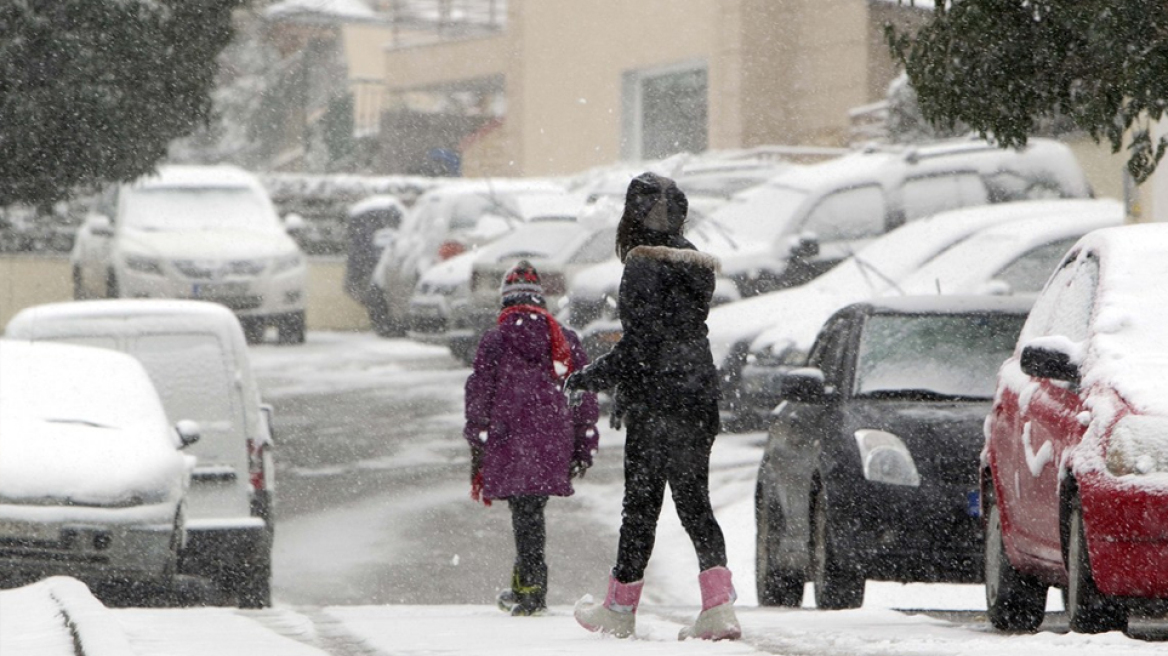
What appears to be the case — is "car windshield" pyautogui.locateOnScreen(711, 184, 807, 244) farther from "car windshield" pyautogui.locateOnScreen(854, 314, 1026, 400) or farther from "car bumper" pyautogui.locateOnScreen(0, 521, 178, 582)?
"car bumper" pyautogui.locateOnScreen(0, 521, 178, 582)

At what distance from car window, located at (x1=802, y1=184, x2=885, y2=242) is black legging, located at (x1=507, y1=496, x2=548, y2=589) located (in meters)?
10.7

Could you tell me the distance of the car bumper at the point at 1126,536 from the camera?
7.01 m

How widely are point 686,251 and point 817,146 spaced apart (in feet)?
87.4

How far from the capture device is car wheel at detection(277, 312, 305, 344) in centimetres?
2695

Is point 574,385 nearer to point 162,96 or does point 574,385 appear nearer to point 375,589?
point 375,589

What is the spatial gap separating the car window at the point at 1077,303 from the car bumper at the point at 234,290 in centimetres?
1729

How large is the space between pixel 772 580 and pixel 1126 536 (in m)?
4.15

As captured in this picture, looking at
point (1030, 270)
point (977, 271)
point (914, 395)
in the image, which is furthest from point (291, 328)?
point (914, 395)

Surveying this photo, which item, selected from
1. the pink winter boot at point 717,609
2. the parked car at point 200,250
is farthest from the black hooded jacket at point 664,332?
the parked car at point 200,250

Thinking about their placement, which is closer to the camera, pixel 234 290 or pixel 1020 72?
pixel 1020 72

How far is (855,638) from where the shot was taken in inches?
303

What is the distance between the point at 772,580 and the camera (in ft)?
36.4

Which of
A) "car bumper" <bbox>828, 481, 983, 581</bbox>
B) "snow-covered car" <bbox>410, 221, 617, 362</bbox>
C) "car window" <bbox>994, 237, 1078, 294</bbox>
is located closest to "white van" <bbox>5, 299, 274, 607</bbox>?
"car bumper" <bbox>828, 481, 983, 581</bbox>

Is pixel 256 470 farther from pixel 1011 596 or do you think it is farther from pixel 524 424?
pixel 1011 596
